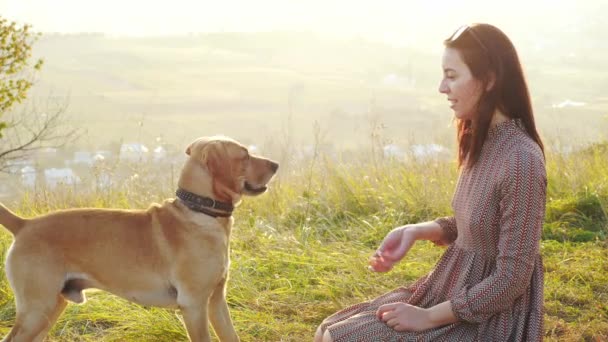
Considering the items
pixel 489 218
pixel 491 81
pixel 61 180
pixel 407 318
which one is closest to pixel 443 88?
pixel 491 81

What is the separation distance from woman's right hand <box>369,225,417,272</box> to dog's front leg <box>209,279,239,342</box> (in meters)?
0.93

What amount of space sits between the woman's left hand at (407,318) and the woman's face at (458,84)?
77 cm

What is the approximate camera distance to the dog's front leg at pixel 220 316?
3.74 metres

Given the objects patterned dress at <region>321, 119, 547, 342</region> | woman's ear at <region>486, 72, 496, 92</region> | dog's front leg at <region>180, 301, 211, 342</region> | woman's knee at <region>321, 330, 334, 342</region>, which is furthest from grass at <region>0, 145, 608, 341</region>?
woman's ear at <region>486, 72, 496, 92</region>

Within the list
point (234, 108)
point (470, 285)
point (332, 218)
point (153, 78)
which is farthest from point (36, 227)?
point (153, 78)

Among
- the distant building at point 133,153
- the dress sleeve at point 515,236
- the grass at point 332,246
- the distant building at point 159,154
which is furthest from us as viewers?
the distant building at point 159,154

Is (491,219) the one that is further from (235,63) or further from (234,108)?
(235,63)

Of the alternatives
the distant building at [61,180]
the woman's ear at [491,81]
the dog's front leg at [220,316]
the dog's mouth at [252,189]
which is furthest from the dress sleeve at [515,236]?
the distant building at [61,180]

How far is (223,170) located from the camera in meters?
3.52

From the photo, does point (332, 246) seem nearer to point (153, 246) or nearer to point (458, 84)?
point (153, 246)

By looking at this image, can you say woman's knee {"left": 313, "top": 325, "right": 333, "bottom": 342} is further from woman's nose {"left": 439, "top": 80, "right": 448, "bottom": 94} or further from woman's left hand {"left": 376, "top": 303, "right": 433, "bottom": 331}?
woman's nose {"left": 439, "top": 80, "right": 448, "bottom": 94}

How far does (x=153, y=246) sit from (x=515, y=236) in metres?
1.75

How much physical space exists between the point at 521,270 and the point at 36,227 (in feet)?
7.15

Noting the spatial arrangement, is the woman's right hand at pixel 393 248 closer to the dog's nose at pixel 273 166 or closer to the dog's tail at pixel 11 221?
the dog's nose at pixel 273 166
